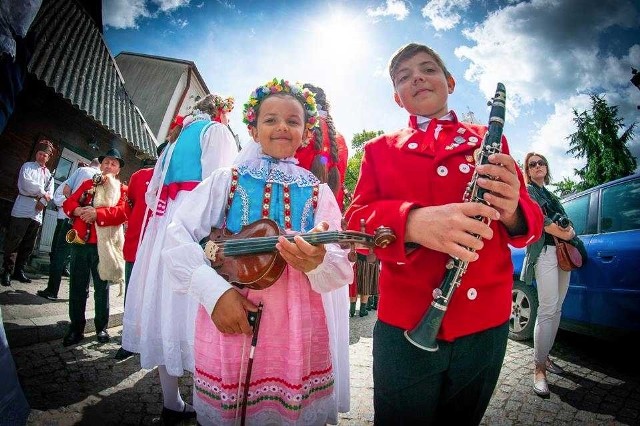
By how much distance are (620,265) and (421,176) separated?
3.43 meters

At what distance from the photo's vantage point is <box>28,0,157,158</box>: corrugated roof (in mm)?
6977

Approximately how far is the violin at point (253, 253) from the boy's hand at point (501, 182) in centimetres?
53

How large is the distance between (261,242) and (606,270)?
3988 millimetres

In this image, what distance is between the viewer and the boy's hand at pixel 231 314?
1300 mm

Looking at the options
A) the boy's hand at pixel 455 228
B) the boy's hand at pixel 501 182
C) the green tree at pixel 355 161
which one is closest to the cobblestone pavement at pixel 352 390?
the boy's hand at pixel 455 228

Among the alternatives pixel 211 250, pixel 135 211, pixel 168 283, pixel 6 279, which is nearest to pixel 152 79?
pixel 6 279

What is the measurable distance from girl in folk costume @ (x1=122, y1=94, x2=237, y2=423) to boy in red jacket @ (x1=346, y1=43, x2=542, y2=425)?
1.46m

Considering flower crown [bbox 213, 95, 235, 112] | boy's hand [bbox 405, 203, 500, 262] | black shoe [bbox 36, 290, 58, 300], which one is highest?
flower crown [bbox 213, 95, 235, 112]

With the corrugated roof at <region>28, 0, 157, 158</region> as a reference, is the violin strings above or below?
below

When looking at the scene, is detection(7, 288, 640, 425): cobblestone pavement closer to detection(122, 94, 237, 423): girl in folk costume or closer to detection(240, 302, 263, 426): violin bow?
detection(122, 94, 237, 423): girl in folk costume

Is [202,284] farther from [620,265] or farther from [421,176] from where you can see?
[620,265]

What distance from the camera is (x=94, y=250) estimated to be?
3857 mm

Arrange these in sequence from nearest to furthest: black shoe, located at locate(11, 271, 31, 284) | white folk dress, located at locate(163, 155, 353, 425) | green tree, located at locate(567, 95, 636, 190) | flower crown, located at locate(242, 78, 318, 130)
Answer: white folk dress, located at locate(163, 155, 353, 425), flower crown, located at locate(242, 78, 318, 130), black shoe, located at locate(11, 271, 31, 284), green tree, located at locate(567, 95, 636, 190)

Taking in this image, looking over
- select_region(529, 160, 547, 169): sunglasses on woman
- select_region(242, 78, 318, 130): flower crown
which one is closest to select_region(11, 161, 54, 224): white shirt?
select_region(242, 78, 318, 130): flower crown
